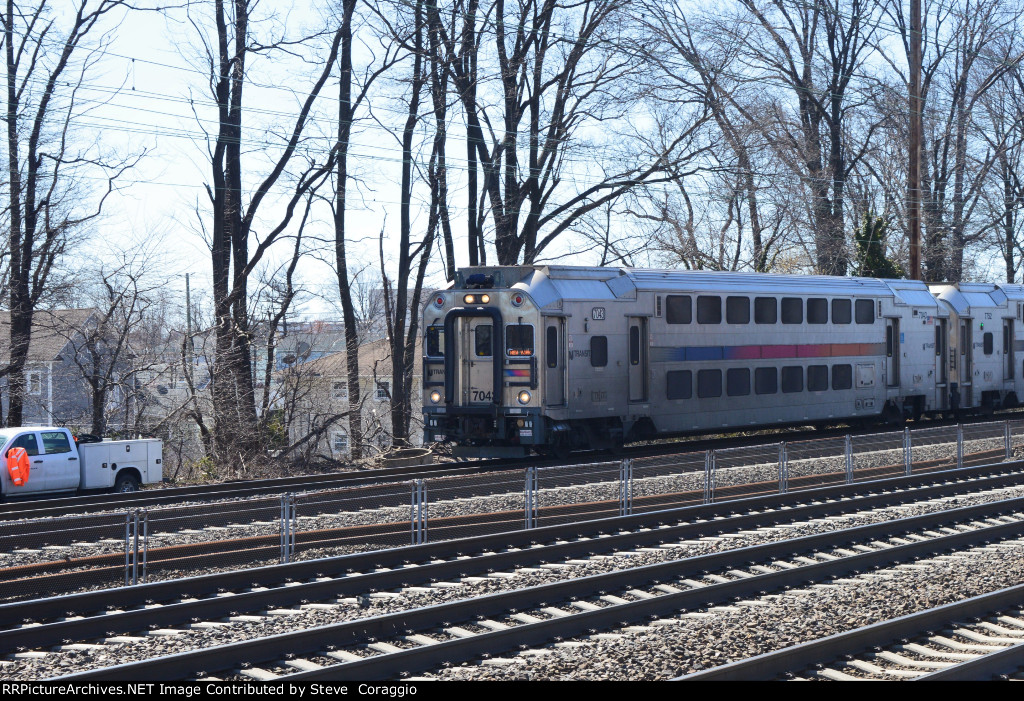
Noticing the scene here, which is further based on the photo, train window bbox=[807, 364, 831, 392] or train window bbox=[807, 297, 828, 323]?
train window bbox=[807, 364, 831, 392]

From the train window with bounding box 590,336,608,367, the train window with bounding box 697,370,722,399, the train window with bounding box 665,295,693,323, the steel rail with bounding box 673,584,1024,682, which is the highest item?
the train window with bounding box 665,295,693,323

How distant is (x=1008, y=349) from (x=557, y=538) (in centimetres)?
2474

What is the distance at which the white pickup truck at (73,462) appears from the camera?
18500mm

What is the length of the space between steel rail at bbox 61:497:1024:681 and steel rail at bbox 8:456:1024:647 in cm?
168

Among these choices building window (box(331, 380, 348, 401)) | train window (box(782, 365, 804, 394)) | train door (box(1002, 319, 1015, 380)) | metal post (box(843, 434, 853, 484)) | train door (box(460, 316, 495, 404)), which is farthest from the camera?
building window (box(331, 380, 348, 401))

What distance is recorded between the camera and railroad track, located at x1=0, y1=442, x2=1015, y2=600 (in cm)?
1126

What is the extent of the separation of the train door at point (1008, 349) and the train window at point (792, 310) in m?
10.8

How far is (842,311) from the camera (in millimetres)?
27781

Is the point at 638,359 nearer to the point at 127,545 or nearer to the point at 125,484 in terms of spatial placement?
the point at 125,484

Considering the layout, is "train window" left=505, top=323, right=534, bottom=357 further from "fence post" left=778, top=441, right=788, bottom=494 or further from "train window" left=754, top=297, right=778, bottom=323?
"train window" left=754, top=297, right=778, bottom=323

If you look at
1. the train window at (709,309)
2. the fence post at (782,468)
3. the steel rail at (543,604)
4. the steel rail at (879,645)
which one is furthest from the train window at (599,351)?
the steel rail at (879,645)

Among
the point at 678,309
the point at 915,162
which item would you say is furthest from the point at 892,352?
the point at 678,309

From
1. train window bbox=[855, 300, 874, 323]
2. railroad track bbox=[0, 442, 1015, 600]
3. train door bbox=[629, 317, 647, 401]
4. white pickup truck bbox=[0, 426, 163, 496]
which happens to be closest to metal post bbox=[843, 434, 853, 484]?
railroad track bbox=[0, 442, 1015, 600]
